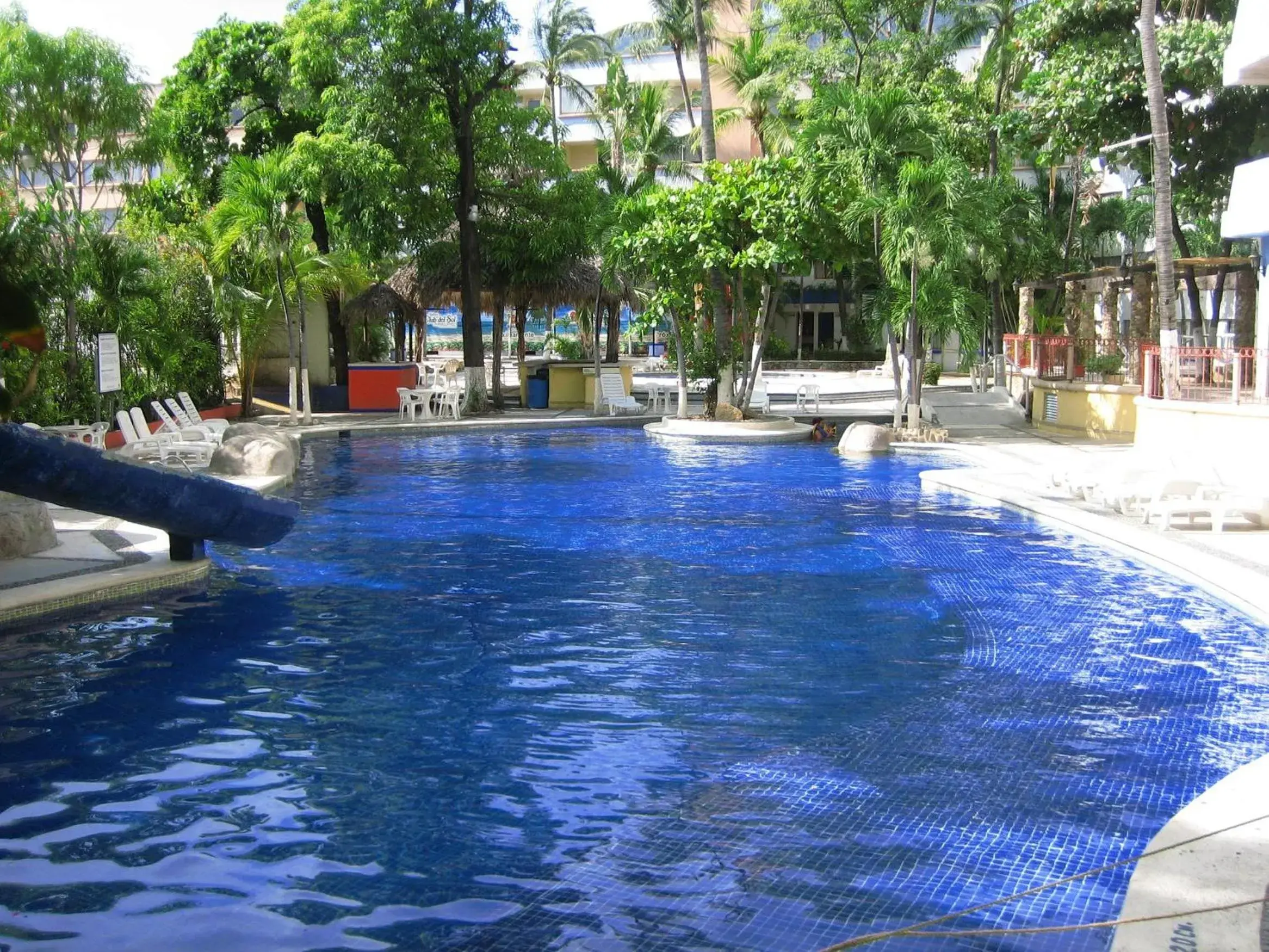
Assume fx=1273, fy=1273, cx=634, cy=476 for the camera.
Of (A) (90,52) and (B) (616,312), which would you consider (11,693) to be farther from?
(B) (616,312)

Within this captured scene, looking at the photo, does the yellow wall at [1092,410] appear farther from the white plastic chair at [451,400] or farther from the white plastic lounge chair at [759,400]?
the white plastic chair at [451,400]

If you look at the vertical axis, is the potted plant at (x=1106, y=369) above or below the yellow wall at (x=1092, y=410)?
above

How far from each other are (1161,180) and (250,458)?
46.7 feet

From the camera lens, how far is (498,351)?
29.5 metres

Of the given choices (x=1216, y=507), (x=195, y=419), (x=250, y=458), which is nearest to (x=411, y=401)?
(x=195, y=419)

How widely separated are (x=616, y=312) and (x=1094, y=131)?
12.3 meters

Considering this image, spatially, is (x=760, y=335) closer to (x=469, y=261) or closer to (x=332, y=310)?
(x=469, y=261)

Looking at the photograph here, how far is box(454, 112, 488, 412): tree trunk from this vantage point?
89.0ft

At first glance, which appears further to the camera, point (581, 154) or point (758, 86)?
point (581, 154)

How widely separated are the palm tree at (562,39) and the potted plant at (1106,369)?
1112 inches

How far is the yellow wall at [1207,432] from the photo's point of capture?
→ 14.7m

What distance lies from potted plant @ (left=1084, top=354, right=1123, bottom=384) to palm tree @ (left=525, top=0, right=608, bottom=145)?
92.7 ft

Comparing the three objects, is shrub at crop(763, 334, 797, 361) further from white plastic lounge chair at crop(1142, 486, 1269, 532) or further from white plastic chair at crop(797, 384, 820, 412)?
white plastic lounge chair at crop(1142, 486, 1269, 532)

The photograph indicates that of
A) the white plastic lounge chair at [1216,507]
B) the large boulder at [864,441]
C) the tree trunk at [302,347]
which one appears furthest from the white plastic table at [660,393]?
the white plastic lounge chair at [1216,507]
